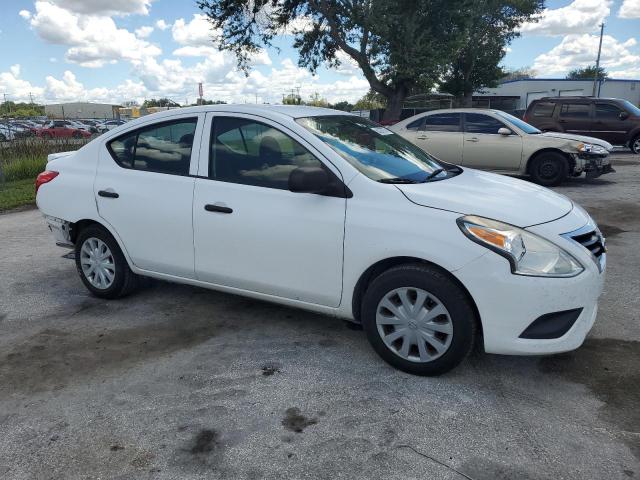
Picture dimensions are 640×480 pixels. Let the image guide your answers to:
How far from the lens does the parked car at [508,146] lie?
10.1m

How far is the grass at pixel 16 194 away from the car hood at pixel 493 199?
928 cm

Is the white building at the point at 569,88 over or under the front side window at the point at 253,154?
over

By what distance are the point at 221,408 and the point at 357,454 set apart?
877 mm

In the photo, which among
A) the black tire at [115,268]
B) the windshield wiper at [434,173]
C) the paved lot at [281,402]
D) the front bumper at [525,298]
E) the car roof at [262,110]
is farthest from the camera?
the black tire at [115,268]

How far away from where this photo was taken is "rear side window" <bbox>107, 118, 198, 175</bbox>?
4.16 meters

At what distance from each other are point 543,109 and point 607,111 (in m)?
1.95

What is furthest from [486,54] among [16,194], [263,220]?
[263,220]

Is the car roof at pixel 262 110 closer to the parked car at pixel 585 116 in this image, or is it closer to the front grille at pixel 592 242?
the front grille at pixel 592 242

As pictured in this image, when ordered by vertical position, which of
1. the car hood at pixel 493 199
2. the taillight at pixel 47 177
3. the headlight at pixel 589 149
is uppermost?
the headlight at pixel 589 149

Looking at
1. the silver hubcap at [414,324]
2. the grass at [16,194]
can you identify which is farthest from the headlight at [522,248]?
the grass at [16,194]

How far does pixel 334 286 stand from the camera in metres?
3.51

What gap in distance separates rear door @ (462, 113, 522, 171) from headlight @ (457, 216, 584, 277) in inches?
309

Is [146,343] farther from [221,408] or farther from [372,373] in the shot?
[372,373]

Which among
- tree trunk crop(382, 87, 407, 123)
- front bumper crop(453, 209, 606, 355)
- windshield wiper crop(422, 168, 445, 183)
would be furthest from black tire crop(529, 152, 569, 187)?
tree trunk crop(382, 87, 407, 123)
